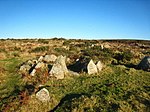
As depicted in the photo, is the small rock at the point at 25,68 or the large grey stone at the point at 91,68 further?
the small rock at the point at 25,68

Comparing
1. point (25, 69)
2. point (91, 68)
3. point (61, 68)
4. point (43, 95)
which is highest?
point (61, 68)

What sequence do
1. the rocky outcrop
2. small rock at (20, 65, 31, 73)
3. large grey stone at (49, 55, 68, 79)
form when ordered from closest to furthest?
large grey stone at (49, 55, 68, 79) → the rocky outcrop → small rock at (20, 65, 31, 73)

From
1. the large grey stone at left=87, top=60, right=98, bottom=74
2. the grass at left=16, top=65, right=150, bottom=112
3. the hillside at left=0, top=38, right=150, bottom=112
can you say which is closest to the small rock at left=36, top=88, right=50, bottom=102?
the hillside at left=0, top=38, right=150, bottom=112

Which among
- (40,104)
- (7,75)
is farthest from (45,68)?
(40,104)

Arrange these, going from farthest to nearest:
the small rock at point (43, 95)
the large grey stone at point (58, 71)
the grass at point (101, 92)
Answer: the large grey stone at point (58, 71)
the small rock at point (43, 95)
the grass at point (101, 92)

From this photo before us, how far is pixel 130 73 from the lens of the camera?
22375 mm

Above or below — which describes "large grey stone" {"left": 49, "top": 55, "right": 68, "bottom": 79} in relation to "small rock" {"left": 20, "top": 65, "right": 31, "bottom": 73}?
above

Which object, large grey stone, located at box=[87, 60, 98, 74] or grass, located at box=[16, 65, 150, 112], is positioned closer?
grass, located at box=[16, 65, 150, 112]

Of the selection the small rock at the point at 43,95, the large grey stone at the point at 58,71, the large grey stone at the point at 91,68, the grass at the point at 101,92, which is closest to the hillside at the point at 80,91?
the grass at the point at 101,92

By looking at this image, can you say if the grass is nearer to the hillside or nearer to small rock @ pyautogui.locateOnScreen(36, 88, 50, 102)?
the hillside

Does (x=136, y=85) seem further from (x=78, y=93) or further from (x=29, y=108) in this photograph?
(x=29, y=108)

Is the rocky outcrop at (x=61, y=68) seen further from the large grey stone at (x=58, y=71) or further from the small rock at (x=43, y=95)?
the small rock at (x=43, y=95)

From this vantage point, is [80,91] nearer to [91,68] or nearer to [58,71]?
[58,71]

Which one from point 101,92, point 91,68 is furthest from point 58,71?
point 101,92
